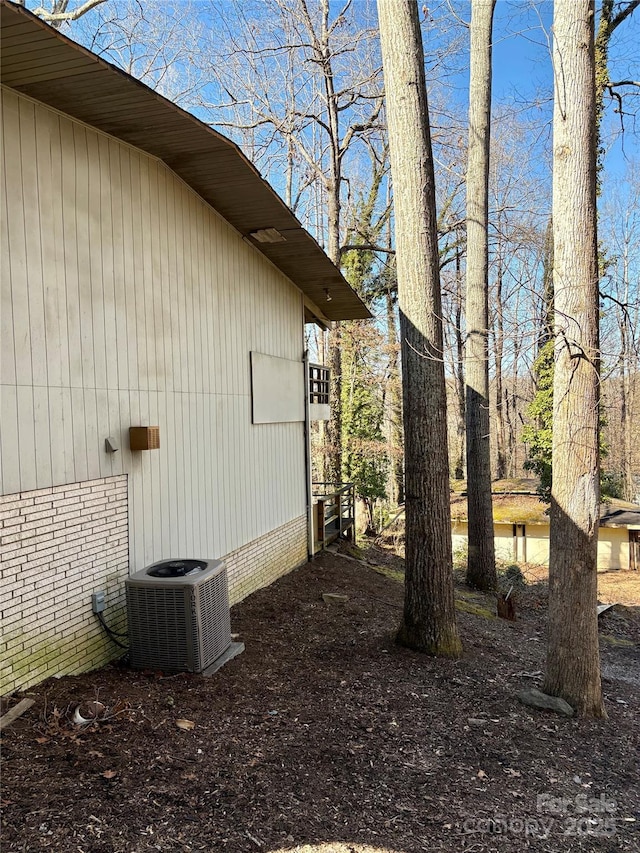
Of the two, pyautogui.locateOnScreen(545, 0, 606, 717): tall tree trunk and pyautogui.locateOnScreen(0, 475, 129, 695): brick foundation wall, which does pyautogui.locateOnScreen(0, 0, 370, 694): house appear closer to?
pyautogui.locateOnScreen(0, 475, 129, 695): brick foundation wall

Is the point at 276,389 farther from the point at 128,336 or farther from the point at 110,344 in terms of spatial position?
the point at 110,344

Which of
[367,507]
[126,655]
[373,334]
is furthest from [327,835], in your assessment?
[373,334]

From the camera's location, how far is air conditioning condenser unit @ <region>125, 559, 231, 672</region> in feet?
14.0

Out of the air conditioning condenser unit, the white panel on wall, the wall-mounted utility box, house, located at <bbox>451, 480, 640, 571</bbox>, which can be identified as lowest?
house, located at <bbox>451, 480, 640, 571</bbox>

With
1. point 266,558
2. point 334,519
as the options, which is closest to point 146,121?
point 266,558

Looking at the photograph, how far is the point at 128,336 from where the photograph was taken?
491 cm

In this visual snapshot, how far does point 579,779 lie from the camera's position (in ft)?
11.9

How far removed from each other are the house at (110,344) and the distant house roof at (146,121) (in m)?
0.02

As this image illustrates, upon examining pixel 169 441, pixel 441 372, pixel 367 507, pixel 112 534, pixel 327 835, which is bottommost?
pixel 367 507

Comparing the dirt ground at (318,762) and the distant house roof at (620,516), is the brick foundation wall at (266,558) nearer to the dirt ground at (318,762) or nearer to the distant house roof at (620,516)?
the dirt ground at (318,762)

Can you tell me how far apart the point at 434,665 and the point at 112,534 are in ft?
10.6

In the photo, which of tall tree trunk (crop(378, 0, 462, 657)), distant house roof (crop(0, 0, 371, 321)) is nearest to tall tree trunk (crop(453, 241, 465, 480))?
distant house roof (crop(0, 0, 371, 321))

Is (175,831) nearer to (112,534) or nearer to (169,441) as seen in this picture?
(112,534)

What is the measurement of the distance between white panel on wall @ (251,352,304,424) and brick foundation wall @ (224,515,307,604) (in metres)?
1.73
